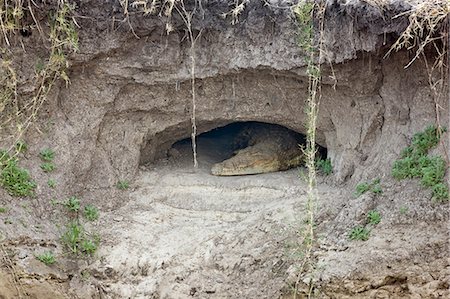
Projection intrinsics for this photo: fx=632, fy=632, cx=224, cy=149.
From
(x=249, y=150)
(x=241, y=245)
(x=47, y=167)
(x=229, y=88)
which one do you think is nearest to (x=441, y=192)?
(x=241, y=245)

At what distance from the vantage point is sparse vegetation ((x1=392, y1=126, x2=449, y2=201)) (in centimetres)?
430

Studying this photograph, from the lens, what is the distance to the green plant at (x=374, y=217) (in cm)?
440

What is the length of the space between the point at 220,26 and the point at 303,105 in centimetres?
100

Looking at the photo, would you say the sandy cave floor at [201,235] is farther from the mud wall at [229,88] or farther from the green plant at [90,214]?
the mud wall at [229,88]

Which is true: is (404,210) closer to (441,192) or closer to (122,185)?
(441,192)

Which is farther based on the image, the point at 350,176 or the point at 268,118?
the point at 268,118

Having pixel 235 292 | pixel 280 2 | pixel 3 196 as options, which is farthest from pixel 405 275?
pixel 3 196

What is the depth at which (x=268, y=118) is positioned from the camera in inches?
221

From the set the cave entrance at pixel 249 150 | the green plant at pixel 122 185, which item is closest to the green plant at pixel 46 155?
the green plant at pixel 122 185

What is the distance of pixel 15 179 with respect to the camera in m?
4.92

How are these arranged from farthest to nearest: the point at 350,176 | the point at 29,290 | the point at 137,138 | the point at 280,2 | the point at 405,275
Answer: the point at 137,138, the point at 350,176, the point at 280,2, the point at 29,290, the point at 405,275

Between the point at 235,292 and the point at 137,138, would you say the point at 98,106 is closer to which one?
the point at 137,138

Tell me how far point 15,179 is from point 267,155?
7.52ft

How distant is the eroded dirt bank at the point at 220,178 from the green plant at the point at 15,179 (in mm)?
68
